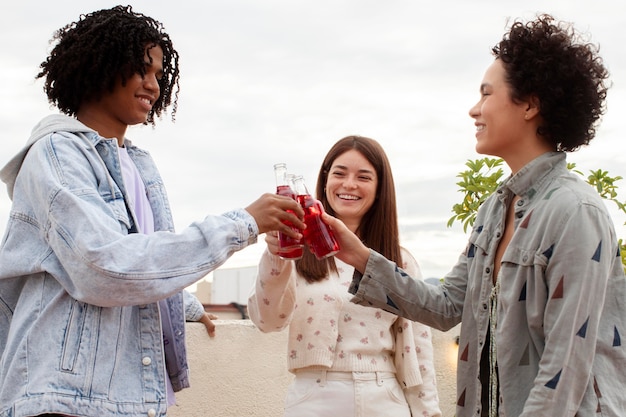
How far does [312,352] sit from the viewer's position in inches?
123

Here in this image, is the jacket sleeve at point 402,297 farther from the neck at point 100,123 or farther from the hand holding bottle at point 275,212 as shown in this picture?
the neck at point 100,123

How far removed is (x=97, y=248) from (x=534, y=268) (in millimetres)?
1181

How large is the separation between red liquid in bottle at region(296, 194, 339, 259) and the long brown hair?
82 cm

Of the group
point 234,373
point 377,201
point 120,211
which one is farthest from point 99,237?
point 234,373

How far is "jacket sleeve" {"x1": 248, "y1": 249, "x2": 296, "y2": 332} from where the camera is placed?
3.11m

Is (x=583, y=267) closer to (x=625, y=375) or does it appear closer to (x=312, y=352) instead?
(x=625, y=375)

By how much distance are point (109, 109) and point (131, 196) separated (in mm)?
280

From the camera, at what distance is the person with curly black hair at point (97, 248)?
211cm

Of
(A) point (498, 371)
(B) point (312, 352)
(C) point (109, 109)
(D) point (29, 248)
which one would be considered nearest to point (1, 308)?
(D) point (29, 248)

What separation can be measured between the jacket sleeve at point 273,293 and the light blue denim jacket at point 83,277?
0.80 meters

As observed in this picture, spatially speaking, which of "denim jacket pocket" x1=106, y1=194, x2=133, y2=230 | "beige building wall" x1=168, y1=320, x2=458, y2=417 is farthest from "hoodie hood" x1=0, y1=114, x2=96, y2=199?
"beige building wall" x1=168, y1=320, x2=458, y2=417

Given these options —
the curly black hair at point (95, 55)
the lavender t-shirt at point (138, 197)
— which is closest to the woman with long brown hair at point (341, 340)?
the lavender t-shirt at point (138, 197)

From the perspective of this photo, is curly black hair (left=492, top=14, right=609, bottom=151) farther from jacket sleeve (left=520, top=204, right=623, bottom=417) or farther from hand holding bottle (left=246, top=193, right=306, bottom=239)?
hand holding bottle (left=246, top=193, right=306, bottom=239)

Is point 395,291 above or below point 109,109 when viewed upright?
below
